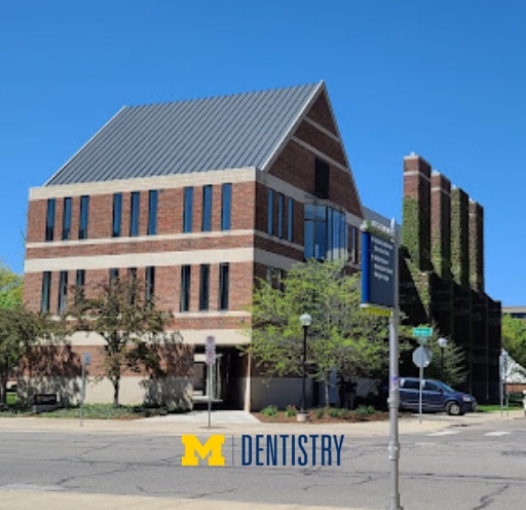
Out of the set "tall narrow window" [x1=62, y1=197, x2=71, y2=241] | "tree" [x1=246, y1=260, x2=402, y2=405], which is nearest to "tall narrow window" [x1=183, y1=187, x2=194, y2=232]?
"tree" [x1=246, y1=260, x2=402, y2=405]

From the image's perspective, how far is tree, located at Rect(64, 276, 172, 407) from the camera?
37656 mm

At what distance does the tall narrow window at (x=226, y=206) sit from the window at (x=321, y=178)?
23.9 feet

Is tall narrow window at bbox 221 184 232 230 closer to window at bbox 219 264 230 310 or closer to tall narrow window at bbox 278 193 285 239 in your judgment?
window at bbox 219 264 230 310

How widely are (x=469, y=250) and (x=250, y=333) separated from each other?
120 feet

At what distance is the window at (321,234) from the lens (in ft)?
148

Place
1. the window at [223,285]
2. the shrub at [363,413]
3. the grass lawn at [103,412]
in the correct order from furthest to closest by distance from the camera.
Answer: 1. the window at [223,285]
2. the grass lawn at [103,412]
3. the shrub at [363,413]

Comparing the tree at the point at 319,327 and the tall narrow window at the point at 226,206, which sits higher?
the tall narrow window at the point at 226,206

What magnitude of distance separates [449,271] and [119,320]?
108ft

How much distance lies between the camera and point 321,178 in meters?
47.1

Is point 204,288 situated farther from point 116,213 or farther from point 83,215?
point 83,215

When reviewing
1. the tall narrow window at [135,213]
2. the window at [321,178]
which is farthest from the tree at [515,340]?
the tall narrow window at [135,213]

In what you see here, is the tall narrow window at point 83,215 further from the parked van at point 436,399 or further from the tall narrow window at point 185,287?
the parked van at point 436,399

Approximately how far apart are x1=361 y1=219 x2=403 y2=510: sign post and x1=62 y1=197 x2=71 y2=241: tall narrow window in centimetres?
3656

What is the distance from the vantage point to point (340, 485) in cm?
1366
